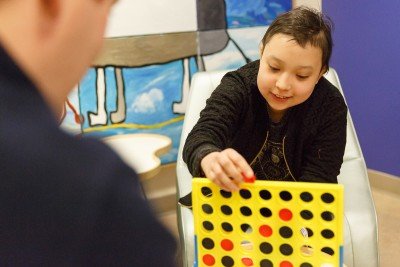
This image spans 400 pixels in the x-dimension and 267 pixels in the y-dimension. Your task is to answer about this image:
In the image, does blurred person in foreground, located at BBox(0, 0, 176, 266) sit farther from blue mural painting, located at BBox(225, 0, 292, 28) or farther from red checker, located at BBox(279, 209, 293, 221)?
blue mural painting, located at BBox(225, 0, 292, 28)

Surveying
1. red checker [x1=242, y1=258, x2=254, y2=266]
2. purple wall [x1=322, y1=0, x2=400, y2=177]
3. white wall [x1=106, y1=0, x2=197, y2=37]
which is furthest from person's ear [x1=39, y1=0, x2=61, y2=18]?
purple wall [x1=322, y1=0, x2=400, y2=177]

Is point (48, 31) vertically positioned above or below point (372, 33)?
above

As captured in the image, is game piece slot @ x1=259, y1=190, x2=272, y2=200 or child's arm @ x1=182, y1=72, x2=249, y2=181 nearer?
game piece slot @ x1=259, y1=190, x2=272, y2=200

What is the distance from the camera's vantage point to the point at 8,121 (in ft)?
0.70

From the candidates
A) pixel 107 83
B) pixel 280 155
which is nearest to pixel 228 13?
pixel 107 83

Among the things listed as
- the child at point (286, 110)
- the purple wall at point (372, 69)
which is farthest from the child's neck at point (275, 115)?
the purple wall at point (372, 69)

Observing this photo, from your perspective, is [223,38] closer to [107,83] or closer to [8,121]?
[107,83]

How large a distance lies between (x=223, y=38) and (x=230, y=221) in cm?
139

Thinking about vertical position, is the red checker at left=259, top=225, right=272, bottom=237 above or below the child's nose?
below

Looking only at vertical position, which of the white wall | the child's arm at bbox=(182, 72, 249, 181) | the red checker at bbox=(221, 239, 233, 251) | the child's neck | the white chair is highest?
the white wall

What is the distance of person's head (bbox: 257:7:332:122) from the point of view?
1001 millimetres

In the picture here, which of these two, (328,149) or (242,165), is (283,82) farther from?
(242,165)

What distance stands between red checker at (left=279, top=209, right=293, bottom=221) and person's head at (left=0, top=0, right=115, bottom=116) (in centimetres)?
49

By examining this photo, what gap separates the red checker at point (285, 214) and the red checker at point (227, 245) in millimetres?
96
